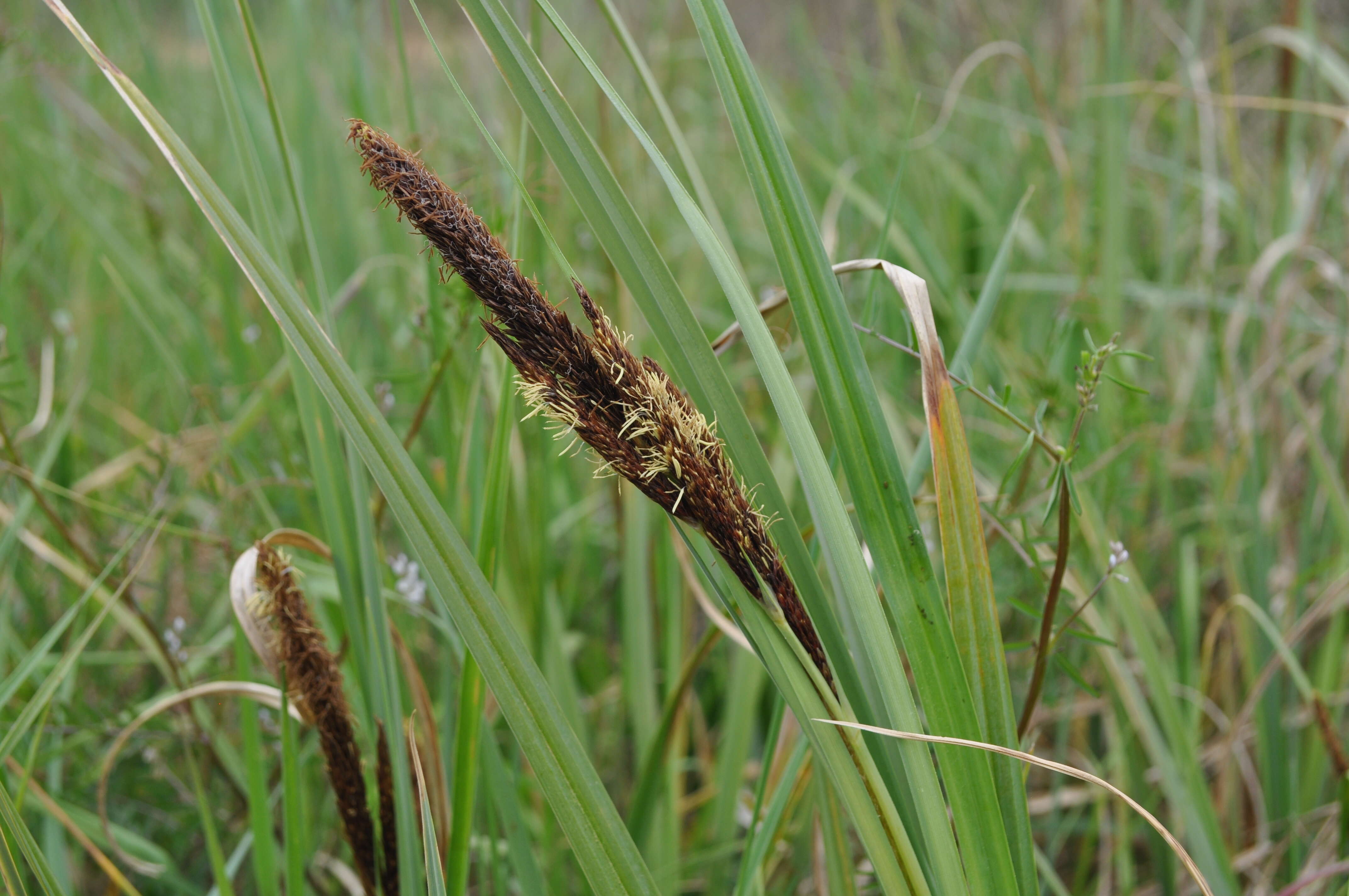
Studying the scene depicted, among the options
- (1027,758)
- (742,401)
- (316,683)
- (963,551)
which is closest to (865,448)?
(963,551)

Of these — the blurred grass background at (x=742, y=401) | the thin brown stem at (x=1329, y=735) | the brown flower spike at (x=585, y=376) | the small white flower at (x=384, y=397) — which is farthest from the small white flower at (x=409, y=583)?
the thin brown stem at (x=1329, y=735)

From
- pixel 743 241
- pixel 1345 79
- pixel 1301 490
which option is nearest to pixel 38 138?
pixel 743 241

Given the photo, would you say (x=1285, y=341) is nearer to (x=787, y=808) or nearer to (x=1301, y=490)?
(x=1301, y=490)

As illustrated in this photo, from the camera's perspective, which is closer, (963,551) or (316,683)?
(963,551)

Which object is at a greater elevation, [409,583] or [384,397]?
[384,397]

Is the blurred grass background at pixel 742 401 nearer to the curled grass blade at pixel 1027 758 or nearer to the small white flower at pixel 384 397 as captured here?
the small white flower at pixel 384 397

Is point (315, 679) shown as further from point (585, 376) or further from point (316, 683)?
point (585, 376)

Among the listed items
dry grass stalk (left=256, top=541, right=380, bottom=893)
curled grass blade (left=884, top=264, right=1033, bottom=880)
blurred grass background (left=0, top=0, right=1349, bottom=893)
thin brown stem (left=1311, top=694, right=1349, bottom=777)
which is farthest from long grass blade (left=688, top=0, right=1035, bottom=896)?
thin brown stem (left=1311, top=694, right=1349, bottom=777)
